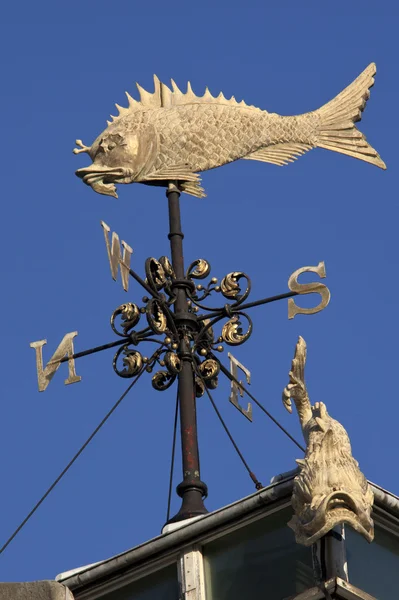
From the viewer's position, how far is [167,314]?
25172 mm

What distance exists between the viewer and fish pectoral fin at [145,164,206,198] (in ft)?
87.8

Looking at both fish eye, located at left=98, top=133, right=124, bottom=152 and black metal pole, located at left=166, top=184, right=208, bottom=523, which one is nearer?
black metal pole, located at left=166, top=184, right=208, bottom=523

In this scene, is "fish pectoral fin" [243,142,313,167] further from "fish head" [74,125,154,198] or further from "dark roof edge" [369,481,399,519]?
"dark roof edge" [369,481,399,519]

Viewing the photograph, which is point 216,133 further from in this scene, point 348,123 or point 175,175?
point 348,123

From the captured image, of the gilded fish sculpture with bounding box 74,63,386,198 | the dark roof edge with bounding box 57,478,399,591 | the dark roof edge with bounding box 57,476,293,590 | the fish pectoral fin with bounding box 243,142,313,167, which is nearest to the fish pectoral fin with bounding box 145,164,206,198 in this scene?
the gilded fish sculpture with bounding box 74,63,386,198

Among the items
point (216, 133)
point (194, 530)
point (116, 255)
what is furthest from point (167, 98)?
point (194, 530)

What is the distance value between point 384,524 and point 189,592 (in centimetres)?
186

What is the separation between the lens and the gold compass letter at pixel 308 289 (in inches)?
1005

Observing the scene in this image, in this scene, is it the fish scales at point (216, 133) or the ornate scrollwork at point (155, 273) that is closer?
the ornate scrollwork at point (155, 273)

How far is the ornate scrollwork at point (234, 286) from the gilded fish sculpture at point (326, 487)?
3.68 meters

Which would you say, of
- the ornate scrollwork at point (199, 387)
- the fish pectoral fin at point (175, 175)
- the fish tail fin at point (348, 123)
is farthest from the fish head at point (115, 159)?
the ornate scrollwork at point (199, 387)

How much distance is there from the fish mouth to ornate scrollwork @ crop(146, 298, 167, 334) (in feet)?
7.27

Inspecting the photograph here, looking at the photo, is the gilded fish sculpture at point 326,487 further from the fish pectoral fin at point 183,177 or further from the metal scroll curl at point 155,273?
the fish pectoral fin at point 183,177

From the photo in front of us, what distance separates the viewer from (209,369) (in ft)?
82.8
